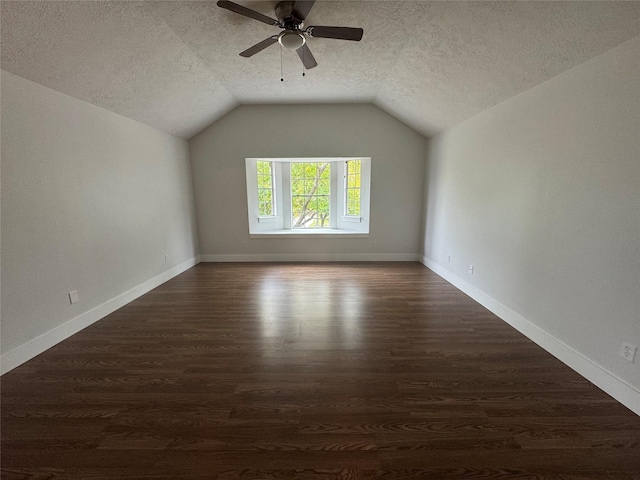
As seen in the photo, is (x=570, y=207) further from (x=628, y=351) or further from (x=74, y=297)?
(x=74, y=297)

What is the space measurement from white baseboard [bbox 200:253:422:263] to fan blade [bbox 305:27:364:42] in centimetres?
358

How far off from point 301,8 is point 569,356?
10.8 ft

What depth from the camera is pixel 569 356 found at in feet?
6.55

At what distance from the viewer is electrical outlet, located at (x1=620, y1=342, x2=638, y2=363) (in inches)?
62.2

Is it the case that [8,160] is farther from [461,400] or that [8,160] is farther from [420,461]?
[461,400]

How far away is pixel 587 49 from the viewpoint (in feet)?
5.85

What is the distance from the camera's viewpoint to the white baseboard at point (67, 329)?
6.53 feet

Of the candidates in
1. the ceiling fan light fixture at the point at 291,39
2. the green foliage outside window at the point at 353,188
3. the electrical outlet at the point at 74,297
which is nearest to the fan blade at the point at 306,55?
the ceiling fan light fixture at the point at 291,39

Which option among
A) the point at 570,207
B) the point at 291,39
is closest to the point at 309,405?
the point at 570,207

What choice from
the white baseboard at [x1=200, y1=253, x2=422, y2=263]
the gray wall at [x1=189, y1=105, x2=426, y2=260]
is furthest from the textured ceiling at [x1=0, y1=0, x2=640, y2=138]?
the white baseboard at [x1=200, y1=253, x2=422, y2=263]

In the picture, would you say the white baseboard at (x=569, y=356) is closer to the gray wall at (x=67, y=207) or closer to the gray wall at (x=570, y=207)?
the gray wall at (x=570, y=207)

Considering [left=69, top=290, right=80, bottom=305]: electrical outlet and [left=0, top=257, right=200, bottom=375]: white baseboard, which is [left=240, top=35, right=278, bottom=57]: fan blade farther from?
[left=0, top=257, right=200, bottom=375]: white baseboard

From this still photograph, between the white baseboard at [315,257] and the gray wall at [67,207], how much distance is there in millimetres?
1402

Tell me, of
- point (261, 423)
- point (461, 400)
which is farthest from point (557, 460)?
point (261, 423)
